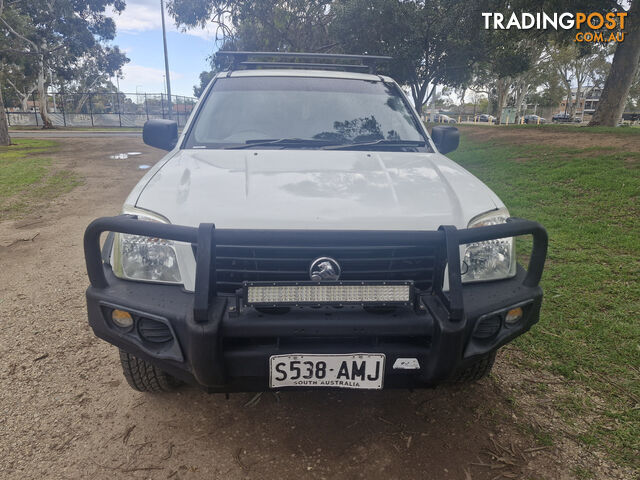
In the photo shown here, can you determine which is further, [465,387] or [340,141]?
[340,141]

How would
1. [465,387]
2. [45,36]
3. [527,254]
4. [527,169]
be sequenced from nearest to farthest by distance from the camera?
[465,387], [527,254], [527,169], [45,36]

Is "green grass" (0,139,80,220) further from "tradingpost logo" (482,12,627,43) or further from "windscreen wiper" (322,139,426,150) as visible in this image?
"tradingpost logo" (482,12,627,43)

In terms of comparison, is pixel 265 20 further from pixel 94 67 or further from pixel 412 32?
pixel 94 67

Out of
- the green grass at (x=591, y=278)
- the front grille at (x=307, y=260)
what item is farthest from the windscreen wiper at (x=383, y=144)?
the green grass at (x=591, y=278)

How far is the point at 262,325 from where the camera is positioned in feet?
6.04

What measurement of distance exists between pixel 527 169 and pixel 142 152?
11622 mm

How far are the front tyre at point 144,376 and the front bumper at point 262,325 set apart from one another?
0.41m

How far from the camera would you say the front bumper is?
1854 millimetres

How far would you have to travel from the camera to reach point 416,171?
2.60 m

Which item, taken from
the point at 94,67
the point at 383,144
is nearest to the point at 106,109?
the point at 94,67

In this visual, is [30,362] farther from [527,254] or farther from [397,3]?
[397,3]

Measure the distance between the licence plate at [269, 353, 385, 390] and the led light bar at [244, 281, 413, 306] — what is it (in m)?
0.23

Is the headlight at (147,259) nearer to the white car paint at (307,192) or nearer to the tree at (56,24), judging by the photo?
the white car paint at (307,192)

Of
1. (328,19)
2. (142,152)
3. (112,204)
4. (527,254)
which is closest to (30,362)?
(527,254)
